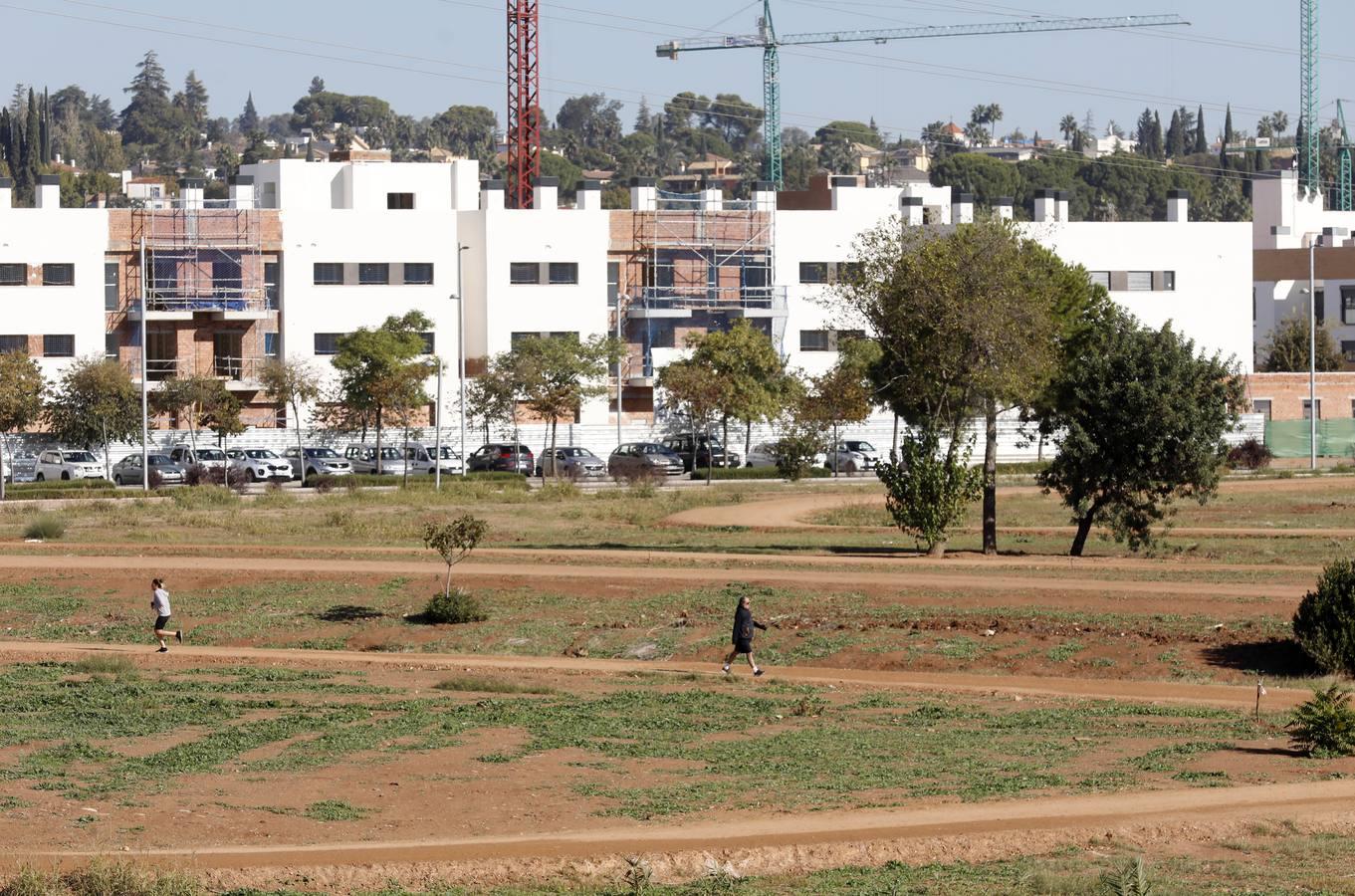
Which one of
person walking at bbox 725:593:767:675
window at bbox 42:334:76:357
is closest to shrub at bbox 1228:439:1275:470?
window at bbox 42:334:76:357

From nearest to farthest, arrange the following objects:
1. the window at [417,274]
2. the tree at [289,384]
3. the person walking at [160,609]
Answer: the person walking at [160,609]
the tree at [289,384]
the window at [417,274]

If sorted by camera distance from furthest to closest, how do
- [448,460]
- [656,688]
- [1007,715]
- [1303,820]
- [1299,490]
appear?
[448,460] < [1299,490] < [656,688] < [1007,715] < [1303,820]

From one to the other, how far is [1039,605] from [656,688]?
9.43 metres

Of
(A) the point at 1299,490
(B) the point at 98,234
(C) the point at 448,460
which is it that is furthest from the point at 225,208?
(A) the point at 1299,490

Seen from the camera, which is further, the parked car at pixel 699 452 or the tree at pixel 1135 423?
the parked car at pixel 699 452

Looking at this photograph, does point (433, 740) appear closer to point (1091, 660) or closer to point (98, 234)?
point (1091, 660)

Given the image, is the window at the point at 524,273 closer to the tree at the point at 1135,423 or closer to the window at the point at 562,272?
the window at the point at 562,272

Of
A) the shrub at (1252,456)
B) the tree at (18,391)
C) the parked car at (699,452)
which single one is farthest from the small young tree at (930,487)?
the tree at (18,391)

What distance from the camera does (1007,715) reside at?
2608cm

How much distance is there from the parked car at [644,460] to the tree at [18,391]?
2358 cm

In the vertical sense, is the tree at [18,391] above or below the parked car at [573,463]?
above

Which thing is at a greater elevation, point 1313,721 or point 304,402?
point 304,402

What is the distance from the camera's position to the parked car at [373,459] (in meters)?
78.2

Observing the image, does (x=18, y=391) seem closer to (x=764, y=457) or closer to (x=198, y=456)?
(x=198, y=456)
